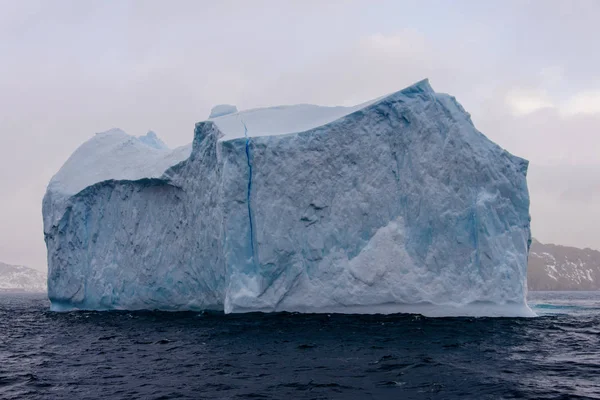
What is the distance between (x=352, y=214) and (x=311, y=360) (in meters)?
7.51

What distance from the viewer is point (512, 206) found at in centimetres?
1557

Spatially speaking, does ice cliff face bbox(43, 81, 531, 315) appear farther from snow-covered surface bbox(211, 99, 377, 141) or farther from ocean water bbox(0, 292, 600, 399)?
ocean water bbox(0, 292, 600, 399)

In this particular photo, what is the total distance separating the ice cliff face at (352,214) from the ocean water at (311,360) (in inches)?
48.0

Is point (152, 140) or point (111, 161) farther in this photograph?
point (152, 140)

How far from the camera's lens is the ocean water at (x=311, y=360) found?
686 cm

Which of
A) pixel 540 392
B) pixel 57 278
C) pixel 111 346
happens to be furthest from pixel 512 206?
pixel 57 278

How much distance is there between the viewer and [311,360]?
8688 millimetres

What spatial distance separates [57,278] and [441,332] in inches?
622

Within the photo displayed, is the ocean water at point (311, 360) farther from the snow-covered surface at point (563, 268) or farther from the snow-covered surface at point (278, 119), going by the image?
the snow-covered surface at point (563, 268)

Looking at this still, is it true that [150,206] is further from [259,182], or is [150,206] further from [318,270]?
[318,270]

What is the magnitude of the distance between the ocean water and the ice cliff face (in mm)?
1218

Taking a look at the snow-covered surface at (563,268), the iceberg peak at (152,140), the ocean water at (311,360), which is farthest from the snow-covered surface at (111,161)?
the snow-covered surface at (563,268)

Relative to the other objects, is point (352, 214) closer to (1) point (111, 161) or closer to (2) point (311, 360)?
(2) point (311, 360)

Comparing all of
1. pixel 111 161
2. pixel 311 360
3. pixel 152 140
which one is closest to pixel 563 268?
pixel 152 140
